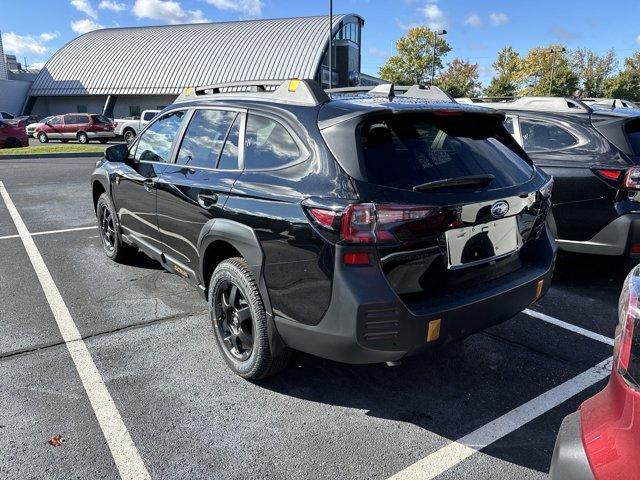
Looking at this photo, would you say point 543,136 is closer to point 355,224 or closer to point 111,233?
point 355,224

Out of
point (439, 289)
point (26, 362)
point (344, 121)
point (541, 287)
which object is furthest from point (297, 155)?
point (26, 362)

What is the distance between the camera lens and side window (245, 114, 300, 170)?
2.96 metres

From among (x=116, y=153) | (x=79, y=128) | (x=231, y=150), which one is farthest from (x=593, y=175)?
(x=79, y=128)

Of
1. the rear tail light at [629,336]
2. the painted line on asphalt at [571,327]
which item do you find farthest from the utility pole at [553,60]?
the rear tail light at [629,336]

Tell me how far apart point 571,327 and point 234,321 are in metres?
2.68

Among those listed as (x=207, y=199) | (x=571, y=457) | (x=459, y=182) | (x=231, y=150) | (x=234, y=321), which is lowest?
(x=234, y=321)

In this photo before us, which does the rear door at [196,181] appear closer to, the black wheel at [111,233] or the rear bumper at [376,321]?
the rear bumper at [376,321]

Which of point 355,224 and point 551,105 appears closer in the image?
point 355,224

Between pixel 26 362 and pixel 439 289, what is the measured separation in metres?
2.78

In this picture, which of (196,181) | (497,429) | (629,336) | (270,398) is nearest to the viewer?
(629,336)

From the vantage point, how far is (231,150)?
134 inches

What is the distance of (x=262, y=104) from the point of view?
329cm

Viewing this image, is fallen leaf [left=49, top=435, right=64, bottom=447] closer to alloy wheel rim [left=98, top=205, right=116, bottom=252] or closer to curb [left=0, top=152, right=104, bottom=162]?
alloy wheel rim [left=98, top=205, right=116, bottom=252]

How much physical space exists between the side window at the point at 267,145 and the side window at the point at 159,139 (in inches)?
45.0
